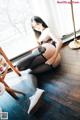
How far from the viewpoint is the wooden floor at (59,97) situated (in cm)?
149

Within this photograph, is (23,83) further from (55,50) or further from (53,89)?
(55,50)

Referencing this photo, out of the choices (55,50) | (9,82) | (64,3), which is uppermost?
(64,3)

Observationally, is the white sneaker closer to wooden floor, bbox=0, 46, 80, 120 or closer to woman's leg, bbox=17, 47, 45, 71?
wooden floor, bbox=0, 46, 80, 120

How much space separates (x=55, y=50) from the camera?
7.50ft

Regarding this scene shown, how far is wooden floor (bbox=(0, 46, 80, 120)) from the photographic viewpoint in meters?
1.49

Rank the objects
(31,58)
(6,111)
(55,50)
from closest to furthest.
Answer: (6,111), (31,58), (55,50)

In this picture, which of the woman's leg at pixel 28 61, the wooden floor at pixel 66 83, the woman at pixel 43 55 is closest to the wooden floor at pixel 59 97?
the wooden floor at pixel 66 83

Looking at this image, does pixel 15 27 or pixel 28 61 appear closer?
pixel 28 61

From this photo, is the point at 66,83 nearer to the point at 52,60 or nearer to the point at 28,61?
the point at 52,60

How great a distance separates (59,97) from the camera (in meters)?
1.68

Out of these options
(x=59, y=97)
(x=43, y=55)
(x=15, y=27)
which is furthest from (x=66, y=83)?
(x=15, y=27)

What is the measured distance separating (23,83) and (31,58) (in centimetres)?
35

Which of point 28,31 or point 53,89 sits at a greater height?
point 28,31

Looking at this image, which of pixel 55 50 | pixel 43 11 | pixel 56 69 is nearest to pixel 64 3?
pixel 43 11
